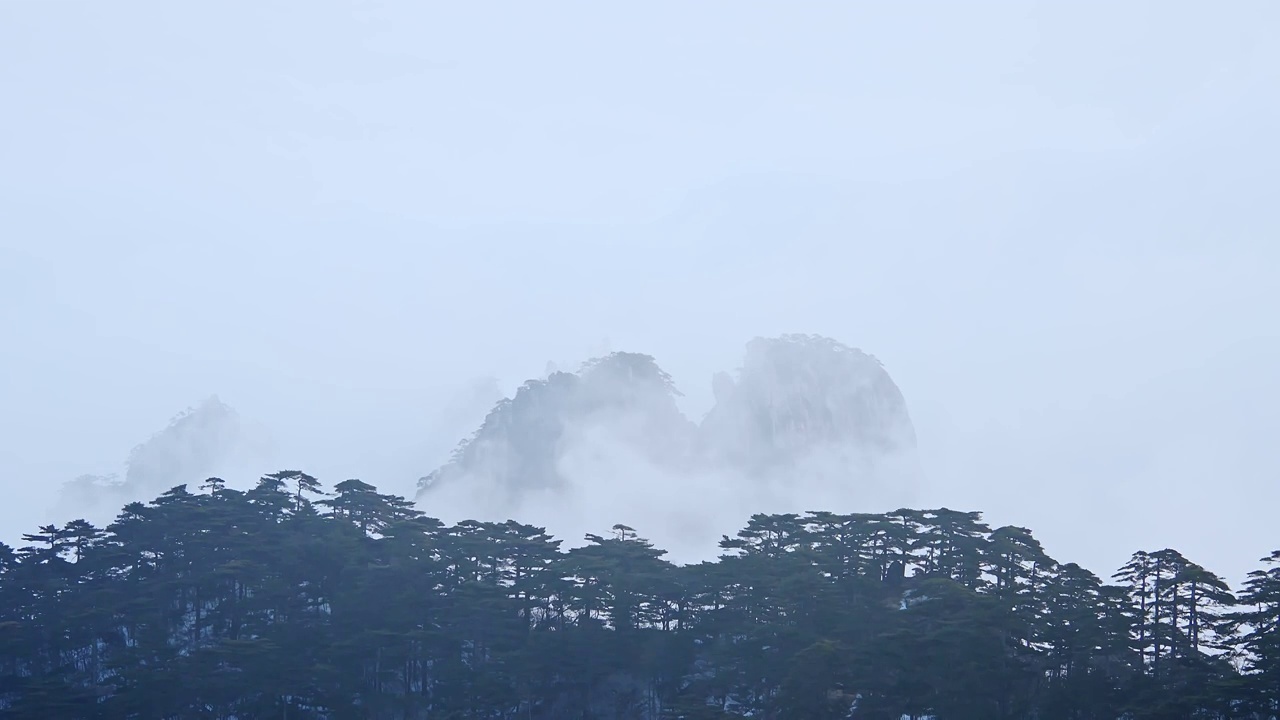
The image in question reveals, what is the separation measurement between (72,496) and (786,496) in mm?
95562

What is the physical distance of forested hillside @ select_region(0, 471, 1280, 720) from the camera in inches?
2244

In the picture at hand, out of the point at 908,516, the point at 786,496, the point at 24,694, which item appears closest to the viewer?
the point at 24,694

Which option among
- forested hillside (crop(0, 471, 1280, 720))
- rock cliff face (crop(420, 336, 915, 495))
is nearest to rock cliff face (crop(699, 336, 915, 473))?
rock cliff face (crop(420, 336, 915, 495))

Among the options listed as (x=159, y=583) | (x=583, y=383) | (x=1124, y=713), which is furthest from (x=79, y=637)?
(x=583, y=383)

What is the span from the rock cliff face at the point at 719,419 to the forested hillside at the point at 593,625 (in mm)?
56331

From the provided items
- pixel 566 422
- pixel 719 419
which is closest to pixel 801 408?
pixel 719 419

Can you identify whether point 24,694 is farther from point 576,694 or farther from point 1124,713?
point 1124,713

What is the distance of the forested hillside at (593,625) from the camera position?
57.0 m

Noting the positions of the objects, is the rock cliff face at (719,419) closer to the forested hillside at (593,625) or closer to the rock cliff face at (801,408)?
the rock cliff face at (801,408)

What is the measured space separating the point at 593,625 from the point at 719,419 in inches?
2800

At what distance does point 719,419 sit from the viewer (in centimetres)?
13725

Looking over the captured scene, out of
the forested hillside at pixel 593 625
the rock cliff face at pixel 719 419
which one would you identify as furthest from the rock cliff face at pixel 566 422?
the forested hillside at pixel 593 625

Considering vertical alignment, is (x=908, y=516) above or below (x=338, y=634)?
above

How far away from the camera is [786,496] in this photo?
128500 millimetres
